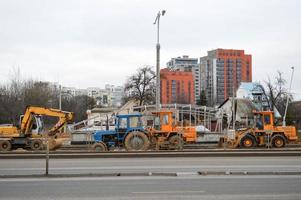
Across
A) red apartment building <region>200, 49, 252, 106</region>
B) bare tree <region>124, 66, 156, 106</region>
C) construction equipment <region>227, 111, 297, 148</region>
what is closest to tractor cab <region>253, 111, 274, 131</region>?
construction equipment <region>227, 111, 297, 148</region>

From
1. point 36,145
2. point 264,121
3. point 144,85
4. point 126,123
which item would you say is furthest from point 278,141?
point 144,85

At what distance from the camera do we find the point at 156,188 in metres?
12.4

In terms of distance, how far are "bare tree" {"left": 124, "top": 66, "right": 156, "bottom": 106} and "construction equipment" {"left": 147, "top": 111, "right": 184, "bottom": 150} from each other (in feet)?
162

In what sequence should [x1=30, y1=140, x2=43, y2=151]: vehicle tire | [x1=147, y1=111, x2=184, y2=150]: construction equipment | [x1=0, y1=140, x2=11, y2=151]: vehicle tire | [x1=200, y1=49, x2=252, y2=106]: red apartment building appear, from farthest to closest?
[x1=200, y1=49, x2=252, y2=106]: red apartment building, [x1=30, y1=140, x2=43, y2=151]: vehicle tire, [x1=0, y1=140, x2=11, y2=151]: vehicle tire, [x1=147, y1=111, x2=184, y2=150]: construction equipment

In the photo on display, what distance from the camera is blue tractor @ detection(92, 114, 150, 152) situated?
1161 inches

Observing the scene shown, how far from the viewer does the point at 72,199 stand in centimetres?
1067

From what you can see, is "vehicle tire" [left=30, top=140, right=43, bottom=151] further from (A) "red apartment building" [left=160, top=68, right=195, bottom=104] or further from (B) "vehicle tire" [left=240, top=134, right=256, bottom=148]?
(A) "red apartment building" [left=160, top=68, right=195, bottom=104]

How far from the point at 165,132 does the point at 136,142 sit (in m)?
2.70

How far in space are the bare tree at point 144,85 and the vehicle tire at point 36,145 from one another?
48.5 meters

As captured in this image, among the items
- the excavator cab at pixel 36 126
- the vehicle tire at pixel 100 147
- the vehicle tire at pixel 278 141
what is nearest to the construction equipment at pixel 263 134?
the vehicle tire at pixel 278 141

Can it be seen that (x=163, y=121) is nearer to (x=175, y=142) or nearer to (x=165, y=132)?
(x=165, y=132)

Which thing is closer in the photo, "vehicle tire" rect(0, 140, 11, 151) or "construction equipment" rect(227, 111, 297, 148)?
"vehicle tire" rect(0, 140, 11, 151)

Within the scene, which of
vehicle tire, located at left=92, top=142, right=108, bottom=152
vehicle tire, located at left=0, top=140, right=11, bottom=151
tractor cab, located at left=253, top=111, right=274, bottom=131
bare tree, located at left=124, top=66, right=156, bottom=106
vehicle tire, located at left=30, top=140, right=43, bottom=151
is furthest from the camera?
bare tree, located at left=124, top=66, right=156, bottom=106

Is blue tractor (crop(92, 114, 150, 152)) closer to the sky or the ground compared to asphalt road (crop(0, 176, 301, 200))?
closer to the sky
